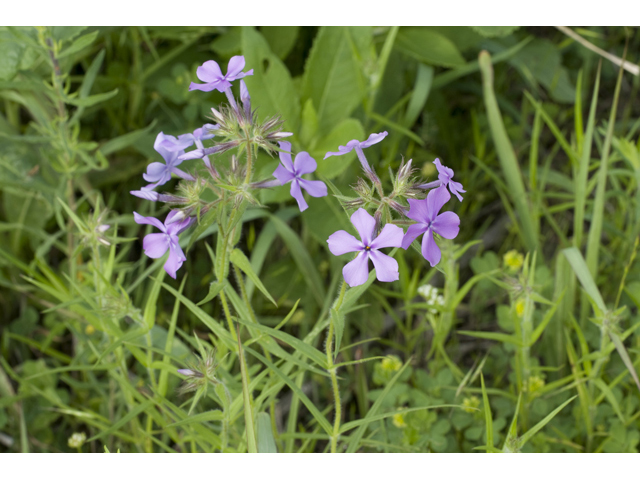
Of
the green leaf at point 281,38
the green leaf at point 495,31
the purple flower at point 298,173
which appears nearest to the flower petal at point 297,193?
the purple flower at point 298,173

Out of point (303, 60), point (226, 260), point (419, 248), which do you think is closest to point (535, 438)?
point (419, 248)

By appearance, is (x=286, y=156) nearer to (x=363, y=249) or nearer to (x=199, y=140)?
(x=199, y=140)

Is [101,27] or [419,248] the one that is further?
[101,27]

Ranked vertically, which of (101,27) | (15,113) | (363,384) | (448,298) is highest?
(101,27)

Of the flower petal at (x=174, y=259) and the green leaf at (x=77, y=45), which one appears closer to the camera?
the flower petal at (x=174, y=259)

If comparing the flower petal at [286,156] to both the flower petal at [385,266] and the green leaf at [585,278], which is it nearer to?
the flower petal at [385,266]

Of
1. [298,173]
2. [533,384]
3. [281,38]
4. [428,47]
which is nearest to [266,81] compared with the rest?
[281,38]

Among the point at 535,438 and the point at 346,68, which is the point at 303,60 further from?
the point at 535,438
